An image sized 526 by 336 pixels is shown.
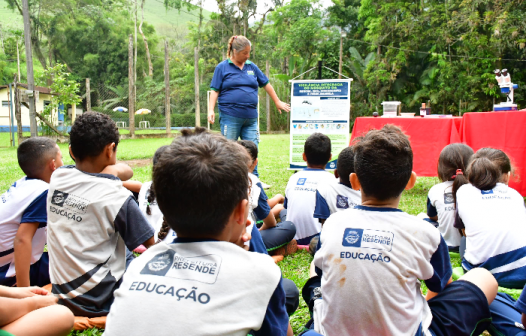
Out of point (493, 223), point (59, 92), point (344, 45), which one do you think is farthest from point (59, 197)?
point (344, 45)

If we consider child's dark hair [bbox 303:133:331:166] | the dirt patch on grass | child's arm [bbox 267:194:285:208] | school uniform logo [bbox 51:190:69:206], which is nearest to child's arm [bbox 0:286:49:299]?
school uniform logo [bbox 51:190:69:206]

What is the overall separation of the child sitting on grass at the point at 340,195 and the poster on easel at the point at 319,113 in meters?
3.01

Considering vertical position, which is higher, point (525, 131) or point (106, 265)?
point (525, 131)

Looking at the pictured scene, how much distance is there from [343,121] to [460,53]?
35.9 feet

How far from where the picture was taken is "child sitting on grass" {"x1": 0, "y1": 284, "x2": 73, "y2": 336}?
4.49ft

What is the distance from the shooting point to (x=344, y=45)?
2136cm

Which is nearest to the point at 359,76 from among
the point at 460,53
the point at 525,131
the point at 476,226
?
the point at 460,53

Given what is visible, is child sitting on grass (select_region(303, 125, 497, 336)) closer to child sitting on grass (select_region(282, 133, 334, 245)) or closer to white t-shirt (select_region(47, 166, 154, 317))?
white t-shirt (select_region(47, 166, 154, 317))

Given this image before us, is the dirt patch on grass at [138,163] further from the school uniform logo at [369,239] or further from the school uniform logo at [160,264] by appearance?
the school uniform logo at [160,264]

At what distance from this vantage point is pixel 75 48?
3120 centimetres

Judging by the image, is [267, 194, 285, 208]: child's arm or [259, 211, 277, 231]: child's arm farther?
[267, 194, 285, 208]: child's arm

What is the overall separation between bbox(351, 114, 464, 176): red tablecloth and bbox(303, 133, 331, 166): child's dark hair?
214cm

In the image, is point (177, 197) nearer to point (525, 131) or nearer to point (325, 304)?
point (325, 304)

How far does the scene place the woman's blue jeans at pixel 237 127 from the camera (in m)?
4.50
